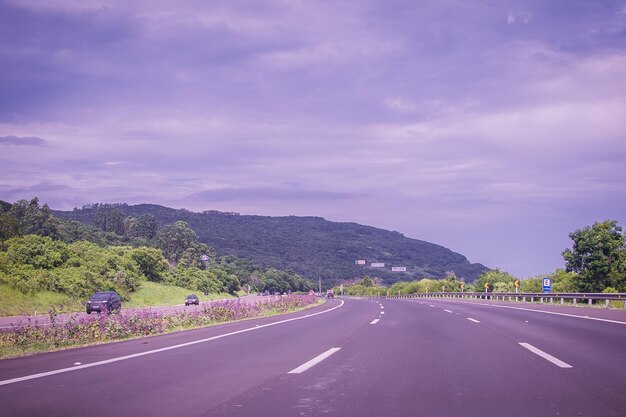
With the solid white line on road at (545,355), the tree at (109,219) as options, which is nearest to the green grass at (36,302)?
the solid white line on road at (545,355)

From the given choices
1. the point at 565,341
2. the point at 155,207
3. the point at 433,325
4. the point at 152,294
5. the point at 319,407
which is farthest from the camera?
the point at 155,207

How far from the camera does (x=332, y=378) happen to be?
30.9 ft

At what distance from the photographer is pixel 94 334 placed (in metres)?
17.7

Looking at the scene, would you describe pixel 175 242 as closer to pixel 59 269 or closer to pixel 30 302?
pixel 59 269

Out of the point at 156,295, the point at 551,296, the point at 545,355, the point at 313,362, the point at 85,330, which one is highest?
the point at 551,296

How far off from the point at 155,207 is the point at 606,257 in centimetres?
16395

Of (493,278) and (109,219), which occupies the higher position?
(109,219)

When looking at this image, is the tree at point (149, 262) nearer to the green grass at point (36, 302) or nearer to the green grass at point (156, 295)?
the green grass at point (156, 295)

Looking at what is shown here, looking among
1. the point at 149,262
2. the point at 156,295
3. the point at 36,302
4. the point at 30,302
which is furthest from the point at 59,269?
the point at 149,262

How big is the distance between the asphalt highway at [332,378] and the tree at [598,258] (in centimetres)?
3767

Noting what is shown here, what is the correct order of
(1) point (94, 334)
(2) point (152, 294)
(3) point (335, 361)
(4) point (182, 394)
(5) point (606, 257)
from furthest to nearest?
(2) point (152, 294), (5) point (606, 257), (1) point (94, 334), (3) point (335, 361), (4) point (182, 394)

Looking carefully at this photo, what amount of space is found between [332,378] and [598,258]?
4723cm

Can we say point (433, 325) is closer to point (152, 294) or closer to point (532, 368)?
point (532, 368)

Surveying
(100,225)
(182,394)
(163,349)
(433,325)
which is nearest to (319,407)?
(182,394)
